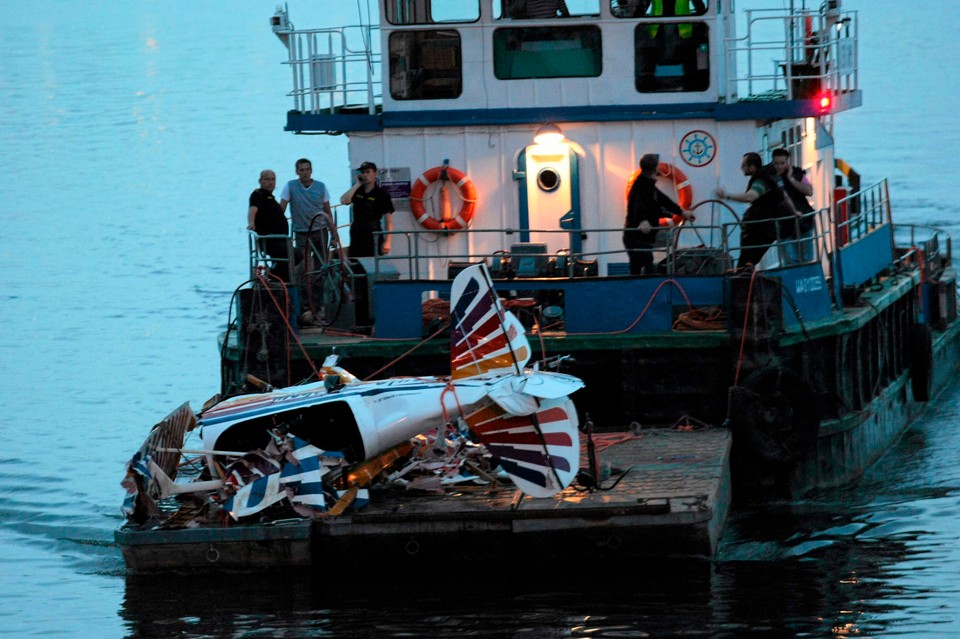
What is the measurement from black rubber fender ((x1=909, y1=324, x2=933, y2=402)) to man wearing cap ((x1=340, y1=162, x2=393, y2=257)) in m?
6.83

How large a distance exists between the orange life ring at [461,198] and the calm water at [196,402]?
4.24m

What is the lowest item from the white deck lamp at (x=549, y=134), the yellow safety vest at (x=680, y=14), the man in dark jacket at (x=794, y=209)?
the man in dark jacket at (x=794, y=209)

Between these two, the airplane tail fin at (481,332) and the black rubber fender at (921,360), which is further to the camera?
the black rubber fender at (921,360)

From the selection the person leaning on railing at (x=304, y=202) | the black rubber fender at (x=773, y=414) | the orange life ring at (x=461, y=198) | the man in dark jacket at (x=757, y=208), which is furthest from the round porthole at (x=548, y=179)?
the black rubber fender at (x=773, y=414)

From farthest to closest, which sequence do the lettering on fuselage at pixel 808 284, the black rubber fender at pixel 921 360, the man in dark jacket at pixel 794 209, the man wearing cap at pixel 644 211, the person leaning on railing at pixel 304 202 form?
the black rubber fender at pixel 921 360 → the person leaning on railing at pixel 304 202 → the man in dark jacket at pixel 794 209 → the man wearing cap at pixel 644 211 → the lettering on fuselage at pixel 808 284

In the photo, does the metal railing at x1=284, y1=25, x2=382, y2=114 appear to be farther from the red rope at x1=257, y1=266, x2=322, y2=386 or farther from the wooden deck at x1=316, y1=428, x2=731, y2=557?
the wooden deck at x1=316, y1=428, x2=731, y2=557

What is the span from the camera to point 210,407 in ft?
Result: 48.1

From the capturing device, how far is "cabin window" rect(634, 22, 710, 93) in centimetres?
1727

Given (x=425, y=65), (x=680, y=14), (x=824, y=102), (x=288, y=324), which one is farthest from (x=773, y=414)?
(x=425, y=65)

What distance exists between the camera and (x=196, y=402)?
909 inches

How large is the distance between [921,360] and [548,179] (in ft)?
18.5

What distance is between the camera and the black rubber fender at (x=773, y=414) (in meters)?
14.8

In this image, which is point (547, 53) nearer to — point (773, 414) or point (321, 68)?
point (321, 68)

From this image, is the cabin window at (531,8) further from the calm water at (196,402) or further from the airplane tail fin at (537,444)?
the airplane tail fin at (537,444)
